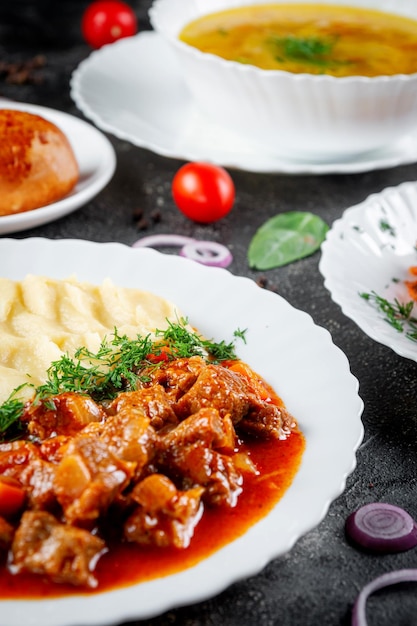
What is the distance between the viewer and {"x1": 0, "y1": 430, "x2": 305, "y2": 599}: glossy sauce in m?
3.71

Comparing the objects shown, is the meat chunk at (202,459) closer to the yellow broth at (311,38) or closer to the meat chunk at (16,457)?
Answer: the meat chunk at (16,457)

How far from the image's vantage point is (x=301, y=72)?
783cm

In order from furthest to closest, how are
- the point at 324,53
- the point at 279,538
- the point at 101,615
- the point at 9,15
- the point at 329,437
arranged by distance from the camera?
the point at 9,15 → the point at 324,53 → the point at 329,437 → the point at 279,538 → the point at 101,615

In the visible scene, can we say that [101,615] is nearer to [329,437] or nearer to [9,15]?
[329,437]

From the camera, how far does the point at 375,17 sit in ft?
30.1

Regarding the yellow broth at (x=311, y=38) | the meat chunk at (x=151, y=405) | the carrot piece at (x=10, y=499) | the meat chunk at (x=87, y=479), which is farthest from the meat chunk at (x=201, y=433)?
the yellow broth at (x=311, y=38)

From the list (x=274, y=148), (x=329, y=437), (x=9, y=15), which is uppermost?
(x=329, y=437)

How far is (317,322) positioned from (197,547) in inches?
111

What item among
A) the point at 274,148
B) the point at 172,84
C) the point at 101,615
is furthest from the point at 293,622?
the point at 172,84

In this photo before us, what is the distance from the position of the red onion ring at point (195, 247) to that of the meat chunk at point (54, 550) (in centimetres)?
353

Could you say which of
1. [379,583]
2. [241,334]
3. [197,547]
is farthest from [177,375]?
[379,583]

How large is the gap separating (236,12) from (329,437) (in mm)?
6079

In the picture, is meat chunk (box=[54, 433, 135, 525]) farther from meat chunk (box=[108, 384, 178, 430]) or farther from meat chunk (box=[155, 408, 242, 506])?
meat chunk (box=[108, 384, 178, 430])

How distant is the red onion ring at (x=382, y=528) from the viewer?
14.5 feet
